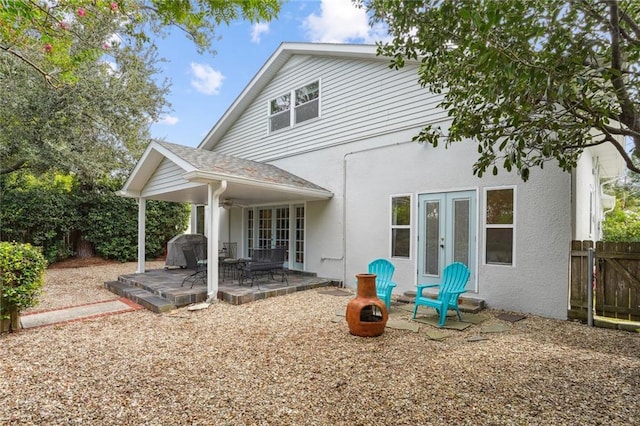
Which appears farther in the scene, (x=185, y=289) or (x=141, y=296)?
(x=185, y=289)

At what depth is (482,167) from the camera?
3.65 metres

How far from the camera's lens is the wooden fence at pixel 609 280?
5039 millimetres

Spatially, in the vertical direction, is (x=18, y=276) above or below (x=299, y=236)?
below

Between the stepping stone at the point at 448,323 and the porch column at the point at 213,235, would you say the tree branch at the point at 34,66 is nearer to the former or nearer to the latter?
the porch column at the point at 213,235

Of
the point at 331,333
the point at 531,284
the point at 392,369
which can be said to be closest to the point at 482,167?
the point at 392,369

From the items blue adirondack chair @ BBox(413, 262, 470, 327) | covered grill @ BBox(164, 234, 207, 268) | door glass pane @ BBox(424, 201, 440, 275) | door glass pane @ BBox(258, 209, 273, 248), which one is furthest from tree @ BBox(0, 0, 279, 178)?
blue adirondack chair @ BBox(413, 262, 470, 327)

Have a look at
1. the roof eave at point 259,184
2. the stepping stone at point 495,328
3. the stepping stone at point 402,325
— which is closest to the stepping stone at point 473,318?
the stepping stone at point 495,328

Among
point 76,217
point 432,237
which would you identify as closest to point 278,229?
point 432,237

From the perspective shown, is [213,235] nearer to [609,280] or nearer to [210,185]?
[210,185]

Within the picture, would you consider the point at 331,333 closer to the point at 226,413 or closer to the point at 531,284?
the point at 226,413

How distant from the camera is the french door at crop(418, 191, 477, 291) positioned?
6.55m

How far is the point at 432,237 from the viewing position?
7.07 metres

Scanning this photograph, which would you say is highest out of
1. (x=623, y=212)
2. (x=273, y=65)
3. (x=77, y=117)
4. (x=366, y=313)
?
(x=273, y=65)

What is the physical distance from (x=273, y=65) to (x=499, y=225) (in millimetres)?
8294
